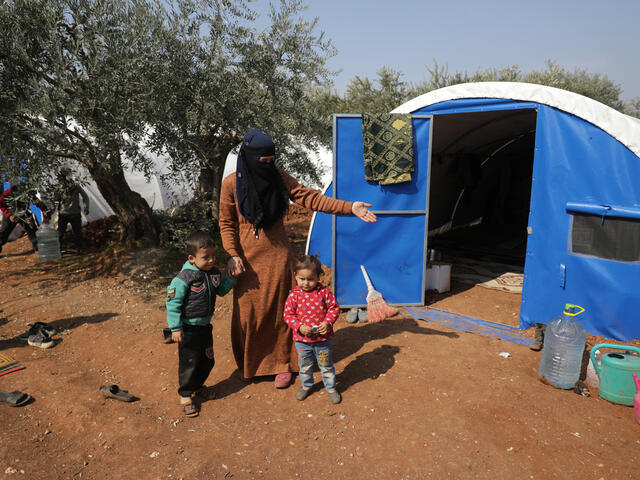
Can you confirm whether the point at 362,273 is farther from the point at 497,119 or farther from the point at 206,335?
the point at 497,119

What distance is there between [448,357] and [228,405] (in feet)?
7.30

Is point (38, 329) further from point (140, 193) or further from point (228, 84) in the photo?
point (140, 193)

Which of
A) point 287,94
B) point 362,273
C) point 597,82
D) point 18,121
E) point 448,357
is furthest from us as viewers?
point 597,82

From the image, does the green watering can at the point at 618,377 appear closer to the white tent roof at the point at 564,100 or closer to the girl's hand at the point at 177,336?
the white tent roof at the point at 564,100

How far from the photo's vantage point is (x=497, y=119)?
779cm

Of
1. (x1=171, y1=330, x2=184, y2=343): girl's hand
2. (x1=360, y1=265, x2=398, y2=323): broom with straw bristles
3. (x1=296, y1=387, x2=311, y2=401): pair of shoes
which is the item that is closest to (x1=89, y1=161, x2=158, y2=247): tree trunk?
(x1=360, y1=265, x2=398, y2=323): broom with straw bristles

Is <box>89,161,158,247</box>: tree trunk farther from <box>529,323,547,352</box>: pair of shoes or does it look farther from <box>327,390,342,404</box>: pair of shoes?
<box>529,323,547,352</box>: pair of shoes

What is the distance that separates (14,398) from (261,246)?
2350 mm

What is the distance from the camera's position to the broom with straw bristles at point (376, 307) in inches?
208

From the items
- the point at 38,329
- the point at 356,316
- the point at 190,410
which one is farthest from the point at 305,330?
the point at 38,329

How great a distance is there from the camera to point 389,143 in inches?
209

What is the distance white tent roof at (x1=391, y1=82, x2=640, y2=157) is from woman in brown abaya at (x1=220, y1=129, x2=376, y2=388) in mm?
2815

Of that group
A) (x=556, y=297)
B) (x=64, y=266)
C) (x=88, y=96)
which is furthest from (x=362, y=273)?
(x=64, y=266)

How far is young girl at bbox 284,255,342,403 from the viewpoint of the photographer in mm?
3350
